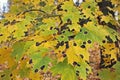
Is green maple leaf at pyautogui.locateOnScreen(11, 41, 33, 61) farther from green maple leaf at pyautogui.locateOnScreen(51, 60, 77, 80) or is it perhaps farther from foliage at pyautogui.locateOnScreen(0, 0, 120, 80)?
green maple leaf at pyautogui.locateOnScreen(51, 60, 77, 80)

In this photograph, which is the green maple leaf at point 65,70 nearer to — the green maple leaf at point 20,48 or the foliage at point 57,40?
the foliage at point 57,40

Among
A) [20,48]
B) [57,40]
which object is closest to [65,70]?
[57,40]

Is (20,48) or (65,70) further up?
(20,48)

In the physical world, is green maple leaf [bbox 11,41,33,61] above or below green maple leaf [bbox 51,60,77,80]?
above

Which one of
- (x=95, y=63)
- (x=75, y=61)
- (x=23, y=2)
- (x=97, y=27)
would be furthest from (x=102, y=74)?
(x=95, y=63)

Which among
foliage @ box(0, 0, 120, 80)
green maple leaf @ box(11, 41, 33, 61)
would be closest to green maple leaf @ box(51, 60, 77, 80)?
foliage @ box(0, 0, 120, 80)

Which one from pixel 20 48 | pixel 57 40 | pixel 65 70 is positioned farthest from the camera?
pixel 20 48

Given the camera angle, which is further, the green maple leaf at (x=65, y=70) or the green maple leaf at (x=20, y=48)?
the green maple leaf at (x=20, y=48)

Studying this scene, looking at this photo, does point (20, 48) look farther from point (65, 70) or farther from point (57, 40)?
point (65, 70)

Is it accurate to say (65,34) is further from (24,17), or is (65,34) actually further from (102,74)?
(102,74)

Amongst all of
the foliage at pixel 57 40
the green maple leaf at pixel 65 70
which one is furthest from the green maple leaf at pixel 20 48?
the green maple leaf at pixel 65 70

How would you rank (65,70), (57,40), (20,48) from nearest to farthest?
1. (65,70)
2. (57,40)
3. (20,48)
